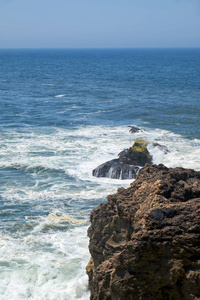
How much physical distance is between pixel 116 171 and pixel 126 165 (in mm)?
950

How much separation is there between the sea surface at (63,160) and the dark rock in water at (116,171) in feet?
1.61

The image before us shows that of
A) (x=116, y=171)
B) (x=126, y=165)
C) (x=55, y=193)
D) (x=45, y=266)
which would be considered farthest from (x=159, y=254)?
(x=126, y=165)

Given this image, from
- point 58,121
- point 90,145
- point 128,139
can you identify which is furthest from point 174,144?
point 58,121

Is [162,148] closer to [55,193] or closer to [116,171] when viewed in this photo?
[116,171]

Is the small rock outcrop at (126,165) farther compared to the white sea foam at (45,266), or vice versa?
the small rock outcrop at (126,165)

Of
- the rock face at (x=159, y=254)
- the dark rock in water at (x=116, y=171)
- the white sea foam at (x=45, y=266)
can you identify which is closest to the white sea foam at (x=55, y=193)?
the white sea foam at (x=45, y=266)

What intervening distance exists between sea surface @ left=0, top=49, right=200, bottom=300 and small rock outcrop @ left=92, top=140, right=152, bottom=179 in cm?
56

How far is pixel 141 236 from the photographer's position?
7043 mm

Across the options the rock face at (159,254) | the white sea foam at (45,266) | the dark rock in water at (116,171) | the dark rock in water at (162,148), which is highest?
the rock face at (159,254)

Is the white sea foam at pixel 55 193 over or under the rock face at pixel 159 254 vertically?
under

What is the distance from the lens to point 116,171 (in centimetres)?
2295

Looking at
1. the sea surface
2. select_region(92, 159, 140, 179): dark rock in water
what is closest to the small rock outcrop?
select_region(92, 159, 140, 179): dark rock in water

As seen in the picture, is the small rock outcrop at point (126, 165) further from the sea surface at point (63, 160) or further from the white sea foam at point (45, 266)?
the white sea foam at point (45, 266)

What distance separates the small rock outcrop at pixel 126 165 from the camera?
75.1ft
